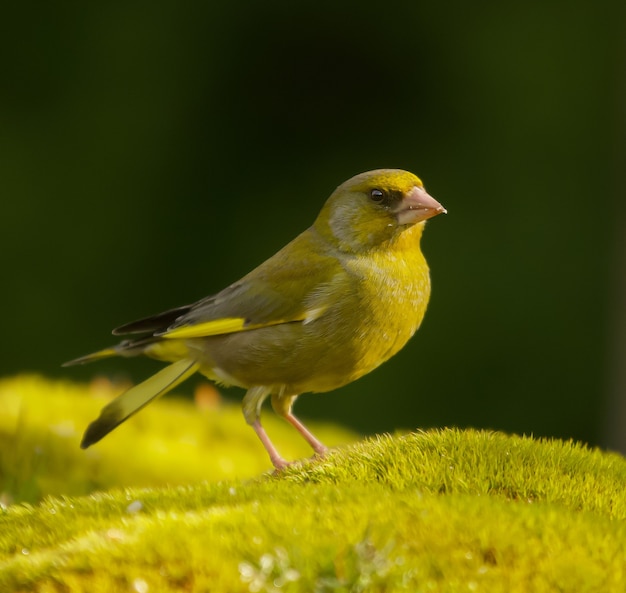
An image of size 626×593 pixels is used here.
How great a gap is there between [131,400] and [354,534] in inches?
83.9

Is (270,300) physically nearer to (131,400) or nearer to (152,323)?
(152,323)

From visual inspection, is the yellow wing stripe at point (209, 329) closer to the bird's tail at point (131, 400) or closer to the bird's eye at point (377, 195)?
the bird's tail at point (131, 400)

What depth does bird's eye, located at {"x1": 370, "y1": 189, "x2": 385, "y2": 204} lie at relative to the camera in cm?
451

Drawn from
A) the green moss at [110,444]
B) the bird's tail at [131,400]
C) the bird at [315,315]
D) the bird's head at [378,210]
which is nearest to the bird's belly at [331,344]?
the bird at [315,315]

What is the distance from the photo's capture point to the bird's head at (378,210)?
4430 millimetres

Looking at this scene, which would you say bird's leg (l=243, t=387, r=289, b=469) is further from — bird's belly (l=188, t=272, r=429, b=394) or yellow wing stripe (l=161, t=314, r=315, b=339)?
yellow wing stripe (l=161, t=314, r=315, b=339)

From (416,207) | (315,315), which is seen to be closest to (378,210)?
(416,207)

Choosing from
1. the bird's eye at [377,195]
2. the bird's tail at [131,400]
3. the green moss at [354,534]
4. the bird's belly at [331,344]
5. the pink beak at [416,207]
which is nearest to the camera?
the green moss at [354,534]

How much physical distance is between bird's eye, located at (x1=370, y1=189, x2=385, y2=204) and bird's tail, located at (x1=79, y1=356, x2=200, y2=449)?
1.04m

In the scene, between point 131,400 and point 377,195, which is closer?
point 377,195

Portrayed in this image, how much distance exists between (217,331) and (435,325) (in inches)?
220

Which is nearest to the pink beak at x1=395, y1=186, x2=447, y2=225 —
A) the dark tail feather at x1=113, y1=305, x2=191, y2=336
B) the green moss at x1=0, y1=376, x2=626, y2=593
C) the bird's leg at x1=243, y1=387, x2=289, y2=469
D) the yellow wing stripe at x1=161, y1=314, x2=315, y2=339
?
the yellow wing stripe at x1=161, y1=314, x2=315, y2=339

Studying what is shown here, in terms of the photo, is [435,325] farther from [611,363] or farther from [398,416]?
[611,363]

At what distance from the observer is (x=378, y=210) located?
450cm
